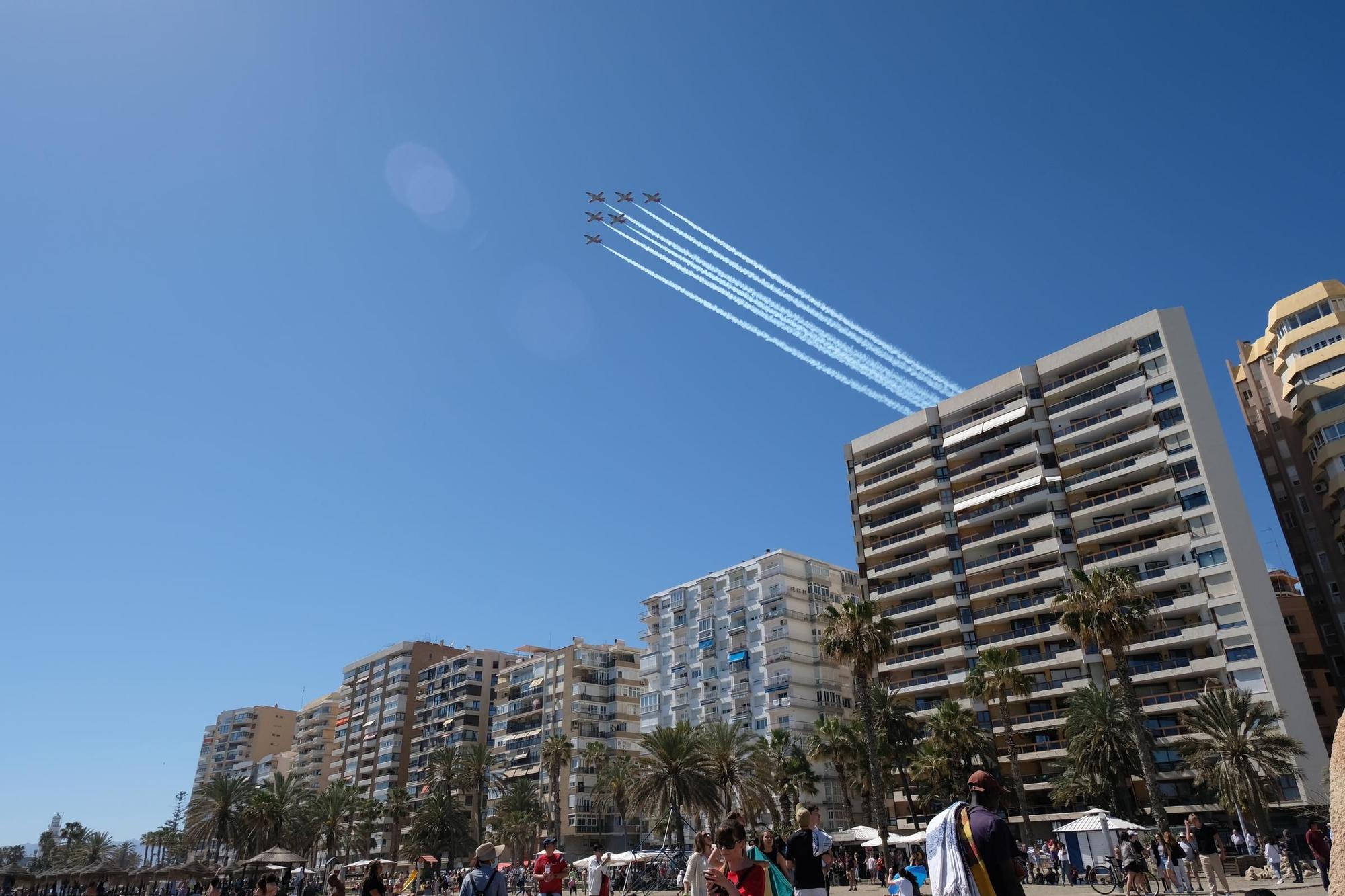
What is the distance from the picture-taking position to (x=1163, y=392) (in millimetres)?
57812

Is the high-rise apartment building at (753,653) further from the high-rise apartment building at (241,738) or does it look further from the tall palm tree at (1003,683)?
the high-rise apartment building at (241,738)

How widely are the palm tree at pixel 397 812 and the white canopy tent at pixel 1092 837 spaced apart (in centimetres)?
6862

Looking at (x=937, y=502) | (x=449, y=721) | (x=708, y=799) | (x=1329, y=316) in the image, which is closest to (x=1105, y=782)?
(x=708, y=799)

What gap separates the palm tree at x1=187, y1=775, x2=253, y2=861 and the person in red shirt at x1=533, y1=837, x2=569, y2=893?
68984 millimetres

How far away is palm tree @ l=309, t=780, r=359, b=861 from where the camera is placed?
259 feet

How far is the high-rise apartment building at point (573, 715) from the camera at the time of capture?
277ft

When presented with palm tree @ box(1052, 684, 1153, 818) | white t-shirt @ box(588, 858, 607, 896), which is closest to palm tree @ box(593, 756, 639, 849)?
palm tree @ box(1052, 684, 1153, 818)

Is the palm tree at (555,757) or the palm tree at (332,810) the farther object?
the palm tree at (332,810)

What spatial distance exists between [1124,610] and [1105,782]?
9313 millimetres

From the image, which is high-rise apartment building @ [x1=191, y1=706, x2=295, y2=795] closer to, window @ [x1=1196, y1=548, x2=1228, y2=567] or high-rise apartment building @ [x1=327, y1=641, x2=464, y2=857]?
high-rise apartment building @ [x1=327, y1=641, x2=464, y2=857]

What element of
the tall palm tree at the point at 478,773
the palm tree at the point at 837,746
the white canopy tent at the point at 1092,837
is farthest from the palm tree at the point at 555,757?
A: the white canopy tent at the point at 1092,837

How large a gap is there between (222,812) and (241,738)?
97.6 metres

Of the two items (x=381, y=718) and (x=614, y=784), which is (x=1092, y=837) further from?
(x=381, y=718)

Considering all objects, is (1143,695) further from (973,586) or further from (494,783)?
(494,783)
